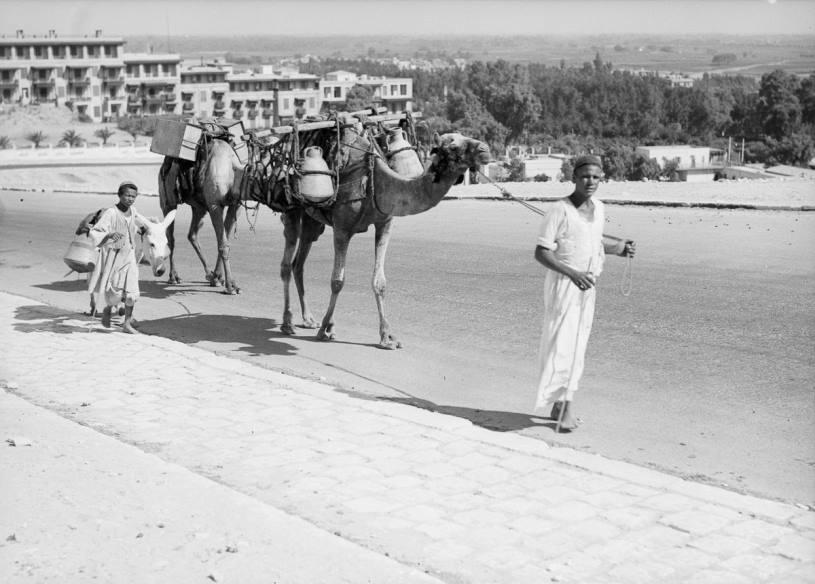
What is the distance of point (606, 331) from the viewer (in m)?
12.0

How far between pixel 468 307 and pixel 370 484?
653 centimetres

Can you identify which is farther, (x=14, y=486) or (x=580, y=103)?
(x=580, y=103)

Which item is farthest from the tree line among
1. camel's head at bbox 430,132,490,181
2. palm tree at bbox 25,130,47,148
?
camel's head at bbox 430,132,490,181

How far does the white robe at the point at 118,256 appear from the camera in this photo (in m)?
12.3

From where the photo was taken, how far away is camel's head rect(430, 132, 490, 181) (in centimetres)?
975

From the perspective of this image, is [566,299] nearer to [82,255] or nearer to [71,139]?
[82,255]

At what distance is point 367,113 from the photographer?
12156 mm

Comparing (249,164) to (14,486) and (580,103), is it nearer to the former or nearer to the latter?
(14,486)

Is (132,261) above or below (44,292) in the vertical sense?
above

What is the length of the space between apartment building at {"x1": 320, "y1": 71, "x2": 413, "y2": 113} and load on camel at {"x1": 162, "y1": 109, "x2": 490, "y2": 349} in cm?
13668

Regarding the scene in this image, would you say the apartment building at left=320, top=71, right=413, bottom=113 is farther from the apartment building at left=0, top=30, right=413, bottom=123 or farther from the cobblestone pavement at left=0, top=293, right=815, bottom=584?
the cobblestone pavement at left=0, top=293, right=815, bottom=584

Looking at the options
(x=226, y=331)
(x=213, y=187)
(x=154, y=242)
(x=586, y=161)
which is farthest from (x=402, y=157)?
(x=213, y=187)

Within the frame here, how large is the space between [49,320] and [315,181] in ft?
14.1

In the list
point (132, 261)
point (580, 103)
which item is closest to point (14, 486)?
point (132, 261)
